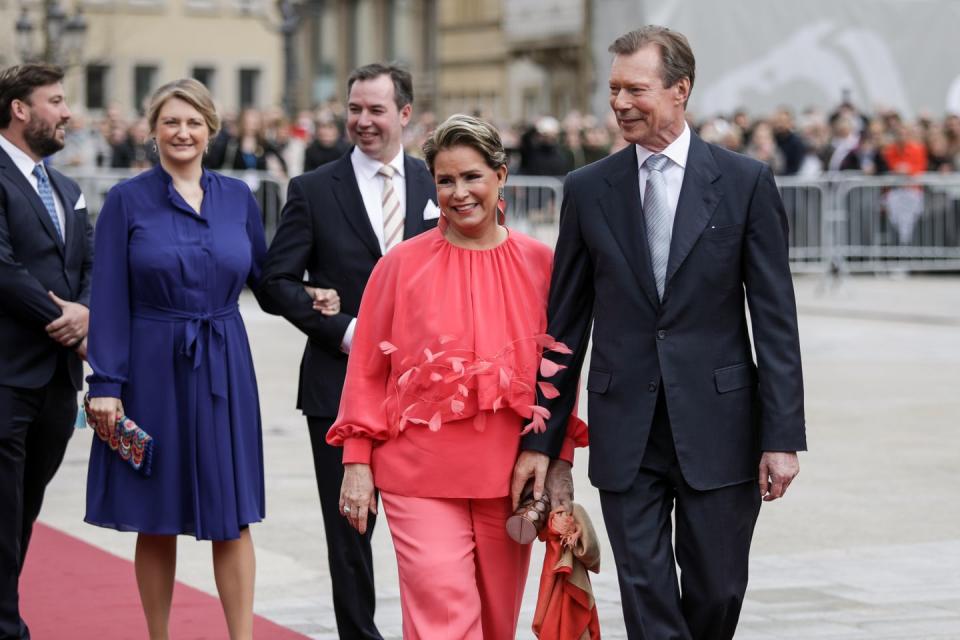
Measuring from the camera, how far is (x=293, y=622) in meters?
7.20

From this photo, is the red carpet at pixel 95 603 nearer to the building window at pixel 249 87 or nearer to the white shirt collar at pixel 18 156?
the white shirt collar at pixel 18 156

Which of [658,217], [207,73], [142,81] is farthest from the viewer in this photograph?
[207,73]

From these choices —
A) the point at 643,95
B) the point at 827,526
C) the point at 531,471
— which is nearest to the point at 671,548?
the point at 531,471

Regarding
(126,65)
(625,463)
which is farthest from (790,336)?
(126,65)

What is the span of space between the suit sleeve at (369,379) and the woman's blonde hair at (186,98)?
4.08 ft

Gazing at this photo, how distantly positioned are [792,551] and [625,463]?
3.56 meters

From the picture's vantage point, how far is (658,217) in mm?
5254

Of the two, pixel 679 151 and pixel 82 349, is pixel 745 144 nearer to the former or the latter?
pixel 82 349

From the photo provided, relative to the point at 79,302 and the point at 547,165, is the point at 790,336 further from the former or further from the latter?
the point at 547,165

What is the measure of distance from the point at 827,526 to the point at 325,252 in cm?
360

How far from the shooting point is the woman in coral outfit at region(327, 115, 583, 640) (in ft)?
16.6

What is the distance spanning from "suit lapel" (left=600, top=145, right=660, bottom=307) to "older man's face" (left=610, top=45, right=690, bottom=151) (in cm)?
12

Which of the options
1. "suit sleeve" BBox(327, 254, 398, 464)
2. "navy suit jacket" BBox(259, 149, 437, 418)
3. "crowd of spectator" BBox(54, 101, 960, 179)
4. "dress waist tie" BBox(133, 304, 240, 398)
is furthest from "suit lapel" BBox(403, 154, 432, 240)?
"crowd of spectator" BBox(54, 101, 960, 179)

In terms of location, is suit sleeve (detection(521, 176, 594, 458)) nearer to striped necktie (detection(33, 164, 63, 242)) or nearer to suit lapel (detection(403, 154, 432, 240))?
suit lapel (detection(403, 154, 432, 240))
